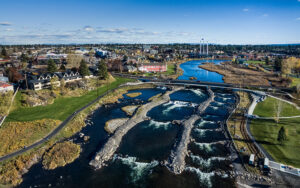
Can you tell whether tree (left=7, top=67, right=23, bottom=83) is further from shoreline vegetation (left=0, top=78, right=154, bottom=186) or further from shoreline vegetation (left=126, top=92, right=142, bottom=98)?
shoreline vegetation (left=126, top=92, right=142, bottom=98)

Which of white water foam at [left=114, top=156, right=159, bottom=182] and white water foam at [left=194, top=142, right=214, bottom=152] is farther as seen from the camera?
white water foam at [left=194, top=142, right=214, bottom=152]

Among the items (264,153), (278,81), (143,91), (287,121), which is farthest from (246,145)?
(278,81)

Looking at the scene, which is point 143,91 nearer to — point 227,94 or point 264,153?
point 227,94

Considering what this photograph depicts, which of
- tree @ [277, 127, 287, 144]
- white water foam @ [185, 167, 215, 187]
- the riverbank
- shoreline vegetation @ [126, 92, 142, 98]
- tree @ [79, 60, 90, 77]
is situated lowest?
white water foam @ [185, 167, 215, 187]

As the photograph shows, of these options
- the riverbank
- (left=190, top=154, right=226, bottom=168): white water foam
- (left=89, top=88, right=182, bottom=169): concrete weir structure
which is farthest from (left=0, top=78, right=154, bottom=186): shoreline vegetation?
the riverbank

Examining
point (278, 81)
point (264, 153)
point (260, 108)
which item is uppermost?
point (278, 81)

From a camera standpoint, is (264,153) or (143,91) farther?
(143,91)

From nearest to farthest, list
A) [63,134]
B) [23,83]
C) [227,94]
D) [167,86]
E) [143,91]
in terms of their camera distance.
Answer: [63,134], [23,83], [227,94], [143,91], [167,86]

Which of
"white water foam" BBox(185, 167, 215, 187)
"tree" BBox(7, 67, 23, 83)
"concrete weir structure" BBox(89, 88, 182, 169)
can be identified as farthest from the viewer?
"tree" BBox(7, 67, 23, 83)
